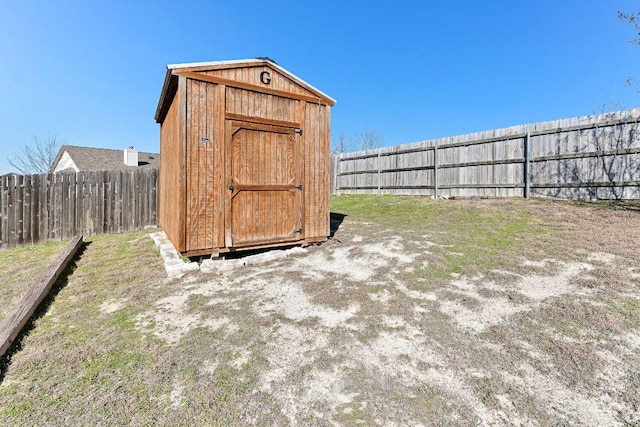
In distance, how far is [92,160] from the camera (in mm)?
19594

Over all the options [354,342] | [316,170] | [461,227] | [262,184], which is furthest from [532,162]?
[354,342]

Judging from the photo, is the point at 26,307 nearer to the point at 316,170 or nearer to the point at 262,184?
the point at 262,184

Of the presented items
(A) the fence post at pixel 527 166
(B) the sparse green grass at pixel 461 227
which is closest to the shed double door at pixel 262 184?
(B) the sparse green grass at pixel 461 227

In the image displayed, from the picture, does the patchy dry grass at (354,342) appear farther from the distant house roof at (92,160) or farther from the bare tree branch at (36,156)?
the bare tree branch at (36,156)

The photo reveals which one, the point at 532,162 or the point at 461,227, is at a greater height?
the point at 532,162

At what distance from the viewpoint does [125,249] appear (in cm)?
632

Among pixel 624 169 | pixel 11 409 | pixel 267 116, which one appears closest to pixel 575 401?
pixel 11 409

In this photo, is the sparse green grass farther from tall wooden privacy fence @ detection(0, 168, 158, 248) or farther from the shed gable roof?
tall wooden privacy fence @ detection(0, 168, 158, 248)

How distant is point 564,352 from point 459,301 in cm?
104

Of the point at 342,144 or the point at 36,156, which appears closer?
the point at 36,156

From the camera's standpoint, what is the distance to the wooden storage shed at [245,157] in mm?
4641

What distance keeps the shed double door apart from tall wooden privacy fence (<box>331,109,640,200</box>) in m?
6.69

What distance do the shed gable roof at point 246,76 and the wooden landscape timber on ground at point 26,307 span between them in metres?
3.43

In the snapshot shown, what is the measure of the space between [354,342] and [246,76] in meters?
4.53
